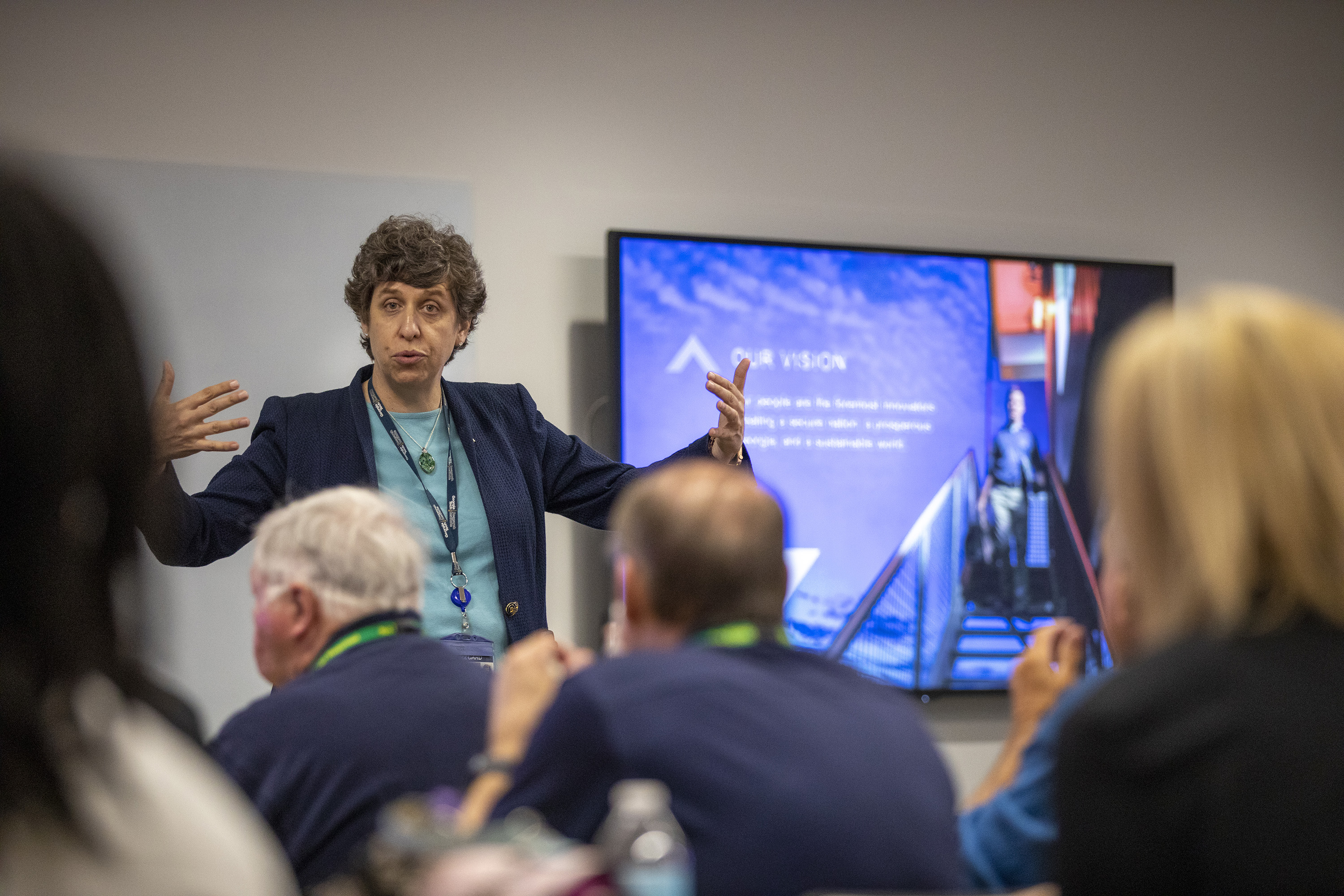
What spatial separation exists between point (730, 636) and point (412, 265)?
1862 mm

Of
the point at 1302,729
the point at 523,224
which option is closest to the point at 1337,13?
the point at 523,224

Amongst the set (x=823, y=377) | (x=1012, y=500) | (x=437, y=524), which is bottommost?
(x=1012, y=500)

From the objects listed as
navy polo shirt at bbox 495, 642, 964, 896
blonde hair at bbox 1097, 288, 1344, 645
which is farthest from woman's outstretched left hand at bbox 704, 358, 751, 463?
blonde hair at bbox 1097, 288, 1344, 645

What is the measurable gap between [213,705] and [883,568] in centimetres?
224

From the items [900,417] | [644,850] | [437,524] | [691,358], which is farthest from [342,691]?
[900,417]

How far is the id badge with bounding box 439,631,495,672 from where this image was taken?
2564 mm

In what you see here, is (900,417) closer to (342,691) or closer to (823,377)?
(823,377)

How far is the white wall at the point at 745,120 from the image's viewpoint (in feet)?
12.8

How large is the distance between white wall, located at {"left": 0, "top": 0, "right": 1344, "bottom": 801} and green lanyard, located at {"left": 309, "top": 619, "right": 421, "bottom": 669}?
2325mm

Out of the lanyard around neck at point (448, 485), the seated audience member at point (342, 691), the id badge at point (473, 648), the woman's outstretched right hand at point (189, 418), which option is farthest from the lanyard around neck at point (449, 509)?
the seated audience member at point (342, 691)

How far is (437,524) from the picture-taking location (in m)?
2.87

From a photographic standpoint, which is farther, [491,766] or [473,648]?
[473,648]

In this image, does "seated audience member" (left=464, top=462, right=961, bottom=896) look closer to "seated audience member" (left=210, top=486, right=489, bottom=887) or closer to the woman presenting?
"seated audience member" (left=210, top=486, right=489, bottom=887)

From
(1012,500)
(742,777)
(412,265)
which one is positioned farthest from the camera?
(1012,500)
